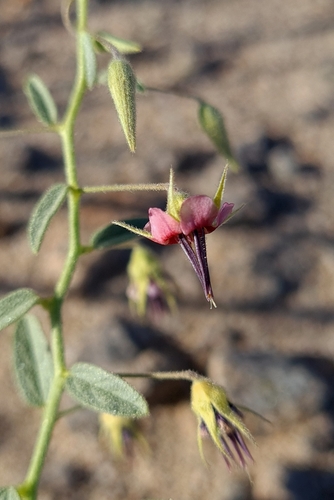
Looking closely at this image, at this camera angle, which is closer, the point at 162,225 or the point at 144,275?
the point at 162,225

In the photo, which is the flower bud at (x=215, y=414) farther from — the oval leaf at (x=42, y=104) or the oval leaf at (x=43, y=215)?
the oval leaf at (x=42, y=104)

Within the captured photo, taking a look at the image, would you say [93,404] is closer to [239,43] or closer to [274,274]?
[274,274]

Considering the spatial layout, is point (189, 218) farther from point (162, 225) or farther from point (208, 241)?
point (208, 241)

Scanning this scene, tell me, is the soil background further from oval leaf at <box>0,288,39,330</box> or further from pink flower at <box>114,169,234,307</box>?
pink flower at <box>114,169,234,307</box>

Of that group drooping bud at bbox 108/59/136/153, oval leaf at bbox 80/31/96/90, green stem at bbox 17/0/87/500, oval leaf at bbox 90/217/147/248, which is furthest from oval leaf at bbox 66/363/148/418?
oval leaf at bbox 80/31/96/90

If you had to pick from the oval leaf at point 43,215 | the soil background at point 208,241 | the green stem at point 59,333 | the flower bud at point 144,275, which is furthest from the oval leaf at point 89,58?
the soil background at point 208,241

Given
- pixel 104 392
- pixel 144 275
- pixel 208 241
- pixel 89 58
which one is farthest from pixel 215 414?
pixel 208 241
